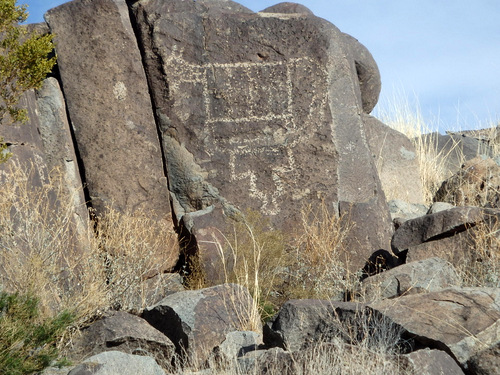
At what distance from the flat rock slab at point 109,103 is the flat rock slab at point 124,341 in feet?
6.85

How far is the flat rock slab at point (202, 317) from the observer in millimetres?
4969

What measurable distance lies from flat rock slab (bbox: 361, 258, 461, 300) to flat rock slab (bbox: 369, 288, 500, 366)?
2.61 feet

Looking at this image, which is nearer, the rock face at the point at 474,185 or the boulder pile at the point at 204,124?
the boulder pile at the point at 204,124

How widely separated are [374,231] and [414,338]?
2632 mm

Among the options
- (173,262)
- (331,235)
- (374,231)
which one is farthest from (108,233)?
(374,231)

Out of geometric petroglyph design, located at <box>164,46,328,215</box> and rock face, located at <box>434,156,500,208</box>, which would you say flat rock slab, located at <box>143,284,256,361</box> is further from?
rock face, located at <box>434,156,500,208</box>

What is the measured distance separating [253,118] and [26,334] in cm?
316

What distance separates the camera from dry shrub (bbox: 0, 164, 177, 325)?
5.14 metres

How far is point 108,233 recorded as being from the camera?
257 inches

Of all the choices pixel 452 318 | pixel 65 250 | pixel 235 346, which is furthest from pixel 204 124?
pixel 452 318

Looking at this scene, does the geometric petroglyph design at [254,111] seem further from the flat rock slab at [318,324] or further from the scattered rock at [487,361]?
the scattered rock at [487,361]

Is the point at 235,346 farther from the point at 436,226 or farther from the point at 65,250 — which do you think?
the point at 436,226

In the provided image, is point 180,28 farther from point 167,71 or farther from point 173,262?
point 173,262

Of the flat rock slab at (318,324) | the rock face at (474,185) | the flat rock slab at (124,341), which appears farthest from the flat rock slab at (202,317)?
the rock face at (474,185)
